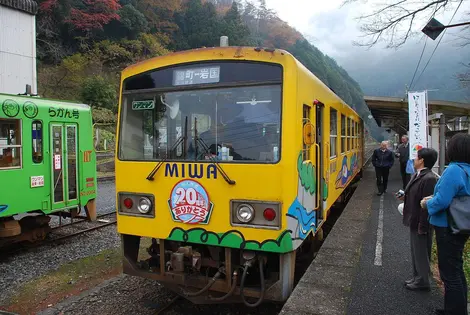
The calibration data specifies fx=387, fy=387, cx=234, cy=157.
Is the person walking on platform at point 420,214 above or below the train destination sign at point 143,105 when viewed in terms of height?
below

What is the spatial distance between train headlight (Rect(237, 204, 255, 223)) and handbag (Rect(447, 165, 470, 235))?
167 cm

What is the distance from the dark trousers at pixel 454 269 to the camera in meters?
3.22

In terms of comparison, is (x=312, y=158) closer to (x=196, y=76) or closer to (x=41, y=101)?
(x=196, y=76)

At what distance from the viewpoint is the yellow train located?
364 centimetres

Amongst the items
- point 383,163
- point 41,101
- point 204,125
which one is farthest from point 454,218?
point 383,163

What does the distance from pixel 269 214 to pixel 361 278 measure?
1626mm

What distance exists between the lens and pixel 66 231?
839cm

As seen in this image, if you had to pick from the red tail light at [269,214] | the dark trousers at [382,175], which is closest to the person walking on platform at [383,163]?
the dark trousers at [382,175]

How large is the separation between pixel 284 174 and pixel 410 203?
60.1 inches

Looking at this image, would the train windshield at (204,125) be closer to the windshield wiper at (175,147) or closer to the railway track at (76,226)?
the windshield wiper at (175,147)

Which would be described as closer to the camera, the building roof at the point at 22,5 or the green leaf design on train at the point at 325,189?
the green leaf design on train at the point at 325,189

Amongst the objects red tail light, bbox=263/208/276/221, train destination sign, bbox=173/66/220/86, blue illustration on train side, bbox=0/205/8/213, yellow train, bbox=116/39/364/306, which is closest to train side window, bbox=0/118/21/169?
blue illustration on train side, bbox=0/205/8/213

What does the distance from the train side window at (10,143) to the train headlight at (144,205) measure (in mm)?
3477

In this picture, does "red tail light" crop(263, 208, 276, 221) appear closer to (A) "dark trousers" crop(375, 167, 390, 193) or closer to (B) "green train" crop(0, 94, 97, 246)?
(B) "green train" crop(0, 94, 97, 246)
